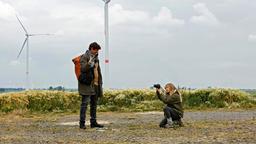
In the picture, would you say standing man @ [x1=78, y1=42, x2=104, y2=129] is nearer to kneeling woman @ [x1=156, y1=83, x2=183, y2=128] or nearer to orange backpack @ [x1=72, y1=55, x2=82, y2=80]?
orange backpack @ [x1=72, y1=55, x2=82, y2=80]

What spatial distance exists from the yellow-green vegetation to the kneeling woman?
27.1ft

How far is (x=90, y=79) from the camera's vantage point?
43.6 feet

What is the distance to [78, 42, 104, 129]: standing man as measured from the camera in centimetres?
1327

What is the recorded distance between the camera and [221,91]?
76.7 ft

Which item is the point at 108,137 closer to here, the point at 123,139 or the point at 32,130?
the point at 123,139

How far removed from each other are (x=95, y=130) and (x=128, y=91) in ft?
33.5

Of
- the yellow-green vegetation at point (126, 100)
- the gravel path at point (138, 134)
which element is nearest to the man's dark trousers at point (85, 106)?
the gravel path at point (138, 134)

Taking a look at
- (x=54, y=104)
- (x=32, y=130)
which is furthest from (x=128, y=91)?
(x=32, y=130)

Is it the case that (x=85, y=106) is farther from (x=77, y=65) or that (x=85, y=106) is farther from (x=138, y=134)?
(x=138, y=134)

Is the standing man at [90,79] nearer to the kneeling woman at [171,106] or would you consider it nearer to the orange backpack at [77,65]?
the orange backpack at [77,65]

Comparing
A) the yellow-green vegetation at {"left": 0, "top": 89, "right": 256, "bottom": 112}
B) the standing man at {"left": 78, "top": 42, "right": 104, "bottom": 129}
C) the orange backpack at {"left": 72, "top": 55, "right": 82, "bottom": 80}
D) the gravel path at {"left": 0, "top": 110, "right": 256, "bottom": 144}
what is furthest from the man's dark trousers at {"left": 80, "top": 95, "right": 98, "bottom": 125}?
the yellow-green vegetation at {"left": 0, "top": 89, "right": 256, "bottom": 112}

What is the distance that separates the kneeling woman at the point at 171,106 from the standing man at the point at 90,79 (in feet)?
5.12

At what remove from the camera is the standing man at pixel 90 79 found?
13273 millimetres

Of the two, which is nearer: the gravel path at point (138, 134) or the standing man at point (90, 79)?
the gravel path at point (138, 134)
